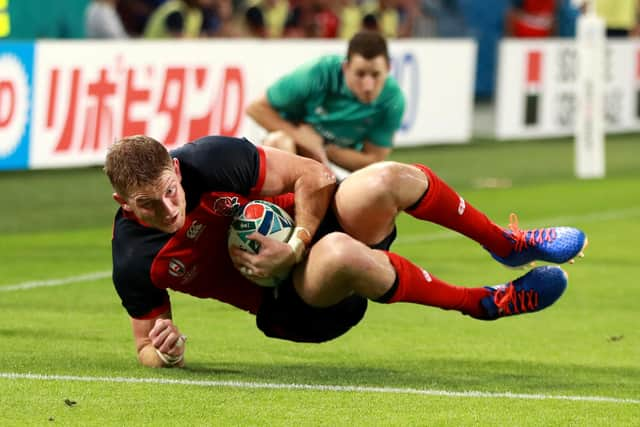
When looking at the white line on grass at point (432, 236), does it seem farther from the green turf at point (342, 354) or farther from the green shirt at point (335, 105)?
the green shirt at point (335, 105)

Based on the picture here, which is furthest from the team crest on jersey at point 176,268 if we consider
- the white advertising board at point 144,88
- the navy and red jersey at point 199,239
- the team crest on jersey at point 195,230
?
the white advertising board at point 144,88

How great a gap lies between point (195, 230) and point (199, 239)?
6cm

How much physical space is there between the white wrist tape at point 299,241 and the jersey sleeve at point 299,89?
4493mm

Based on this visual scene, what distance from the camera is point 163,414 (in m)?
5.84

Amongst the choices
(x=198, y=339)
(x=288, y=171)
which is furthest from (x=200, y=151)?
(x=198, y=339)

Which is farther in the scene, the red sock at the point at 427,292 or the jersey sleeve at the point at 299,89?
the jersey sleeve at the point at 299,89

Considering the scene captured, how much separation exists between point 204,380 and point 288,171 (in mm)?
955

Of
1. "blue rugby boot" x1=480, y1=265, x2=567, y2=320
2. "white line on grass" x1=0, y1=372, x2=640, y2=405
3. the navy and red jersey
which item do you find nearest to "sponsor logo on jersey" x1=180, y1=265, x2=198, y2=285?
the navy and red jersey

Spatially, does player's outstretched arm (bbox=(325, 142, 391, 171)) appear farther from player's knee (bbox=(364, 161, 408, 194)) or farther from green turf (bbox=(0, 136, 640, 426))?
player's knee (bbox=(364, 161, 408, 194))

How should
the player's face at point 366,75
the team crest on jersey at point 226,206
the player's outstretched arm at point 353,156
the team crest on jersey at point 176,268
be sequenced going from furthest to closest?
1. the player's outstretched arm at point 353,156
2. the player's face at point 366,75
3. the team crest on jersey at point 176,268
4. the team crest on jersey at point 226,206

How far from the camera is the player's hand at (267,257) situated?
6.12 m

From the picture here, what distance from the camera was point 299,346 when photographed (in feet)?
24.9

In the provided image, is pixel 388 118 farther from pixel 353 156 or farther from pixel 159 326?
pixel 159 326

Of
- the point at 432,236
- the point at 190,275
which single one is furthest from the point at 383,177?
Answer: the point at 432,236
